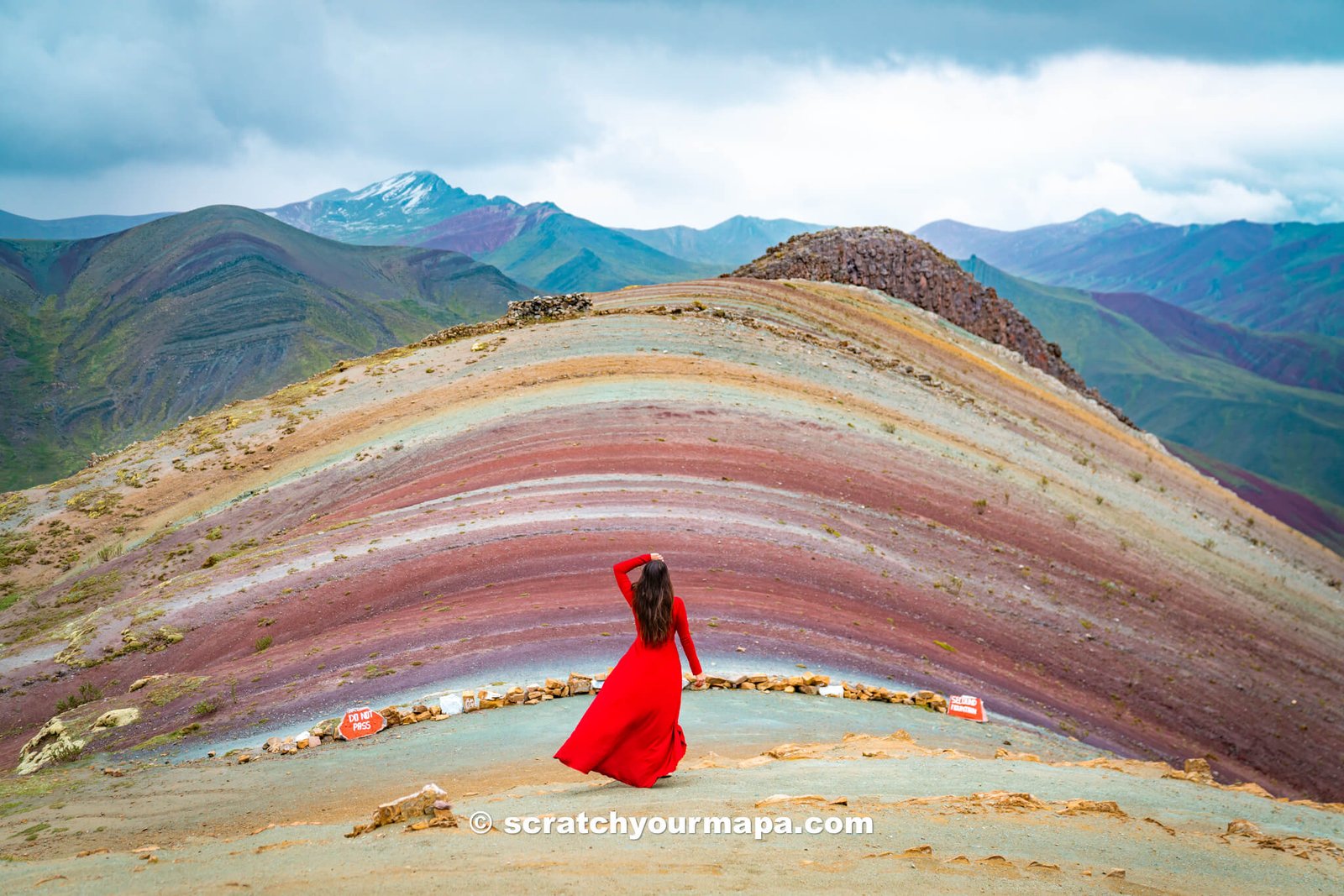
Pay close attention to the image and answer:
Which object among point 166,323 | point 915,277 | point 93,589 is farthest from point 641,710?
point 166,323

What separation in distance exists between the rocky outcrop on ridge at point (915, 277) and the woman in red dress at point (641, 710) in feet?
125

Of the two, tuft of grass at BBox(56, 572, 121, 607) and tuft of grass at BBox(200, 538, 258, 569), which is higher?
tuft of grass at BBox(200, 538, 258, 569)

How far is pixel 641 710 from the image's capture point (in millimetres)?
5707

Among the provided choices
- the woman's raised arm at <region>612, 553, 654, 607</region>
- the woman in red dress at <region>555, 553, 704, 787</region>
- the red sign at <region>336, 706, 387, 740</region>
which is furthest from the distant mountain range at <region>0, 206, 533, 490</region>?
the woman in red dress at <region>555, 553, 704, 787</region>

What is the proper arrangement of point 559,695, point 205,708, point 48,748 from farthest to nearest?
point 205,708 < point 559,695 < point 48,748

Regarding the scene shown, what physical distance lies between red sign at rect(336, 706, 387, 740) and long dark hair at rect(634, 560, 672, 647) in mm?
3787

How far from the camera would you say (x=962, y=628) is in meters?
12.7

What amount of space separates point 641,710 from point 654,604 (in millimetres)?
758

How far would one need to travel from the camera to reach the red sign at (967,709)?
9.48 metres

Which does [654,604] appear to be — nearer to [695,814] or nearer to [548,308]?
[695,814]

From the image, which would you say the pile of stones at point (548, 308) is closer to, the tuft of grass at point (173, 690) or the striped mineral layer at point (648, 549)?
the striped mineral layer at point (648, 549)

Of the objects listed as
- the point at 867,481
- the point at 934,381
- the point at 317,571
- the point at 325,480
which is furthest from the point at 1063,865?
the point at 934,381

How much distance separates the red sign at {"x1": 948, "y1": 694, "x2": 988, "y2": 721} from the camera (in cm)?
948

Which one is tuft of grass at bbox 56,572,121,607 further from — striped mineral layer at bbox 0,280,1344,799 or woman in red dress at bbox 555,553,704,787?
woman in red dress at bbox 555,553,704,787
